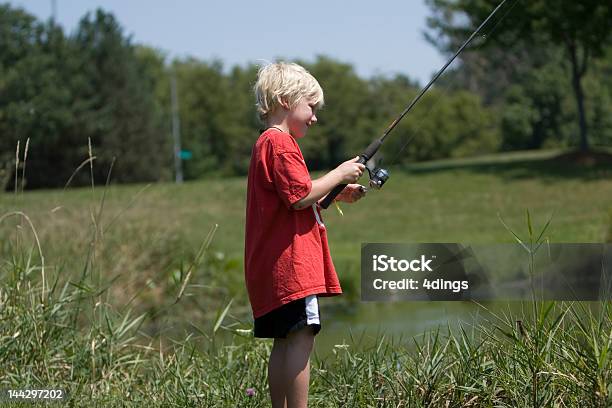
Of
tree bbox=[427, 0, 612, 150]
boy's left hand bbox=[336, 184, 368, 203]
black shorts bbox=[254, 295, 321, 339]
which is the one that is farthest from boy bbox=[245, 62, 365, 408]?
tree bbox=[427, 0, 612, 150]

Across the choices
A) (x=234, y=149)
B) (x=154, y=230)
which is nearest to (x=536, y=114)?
(x=234, y=149)

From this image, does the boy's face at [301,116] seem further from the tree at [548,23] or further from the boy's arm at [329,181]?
the tree at [548,23]

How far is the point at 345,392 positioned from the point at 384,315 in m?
7.10

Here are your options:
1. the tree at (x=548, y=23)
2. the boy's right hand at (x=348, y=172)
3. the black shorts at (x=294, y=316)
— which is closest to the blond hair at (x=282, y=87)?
the boy's right hand at (x=348, y=172)

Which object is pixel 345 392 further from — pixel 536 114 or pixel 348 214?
pixel 536 114

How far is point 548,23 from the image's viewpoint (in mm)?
20594

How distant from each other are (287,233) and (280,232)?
0.07 feet

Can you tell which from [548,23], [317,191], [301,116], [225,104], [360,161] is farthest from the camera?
[225,104]

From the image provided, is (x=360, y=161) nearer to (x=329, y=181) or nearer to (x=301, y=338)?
(x=329, y=181)

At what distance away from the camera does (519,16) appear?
20859mm

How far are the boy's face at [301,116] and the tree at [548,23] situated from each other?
16.0 m

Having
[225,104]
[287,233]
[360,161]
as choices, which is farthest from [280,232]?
[225,104]

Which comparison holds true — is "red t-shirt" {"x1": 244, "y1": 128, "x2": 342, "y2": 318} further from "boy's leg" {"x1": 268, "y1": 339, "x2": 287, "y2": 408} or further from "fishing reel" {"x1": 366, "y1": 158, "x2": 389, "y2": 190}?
"fishing reel" {"x1": 366, "y1": 158, "x2": 389, "y2": 190}

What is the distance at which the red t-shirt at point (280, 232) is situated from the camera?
119 inches
